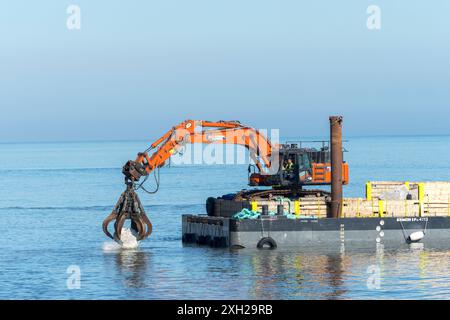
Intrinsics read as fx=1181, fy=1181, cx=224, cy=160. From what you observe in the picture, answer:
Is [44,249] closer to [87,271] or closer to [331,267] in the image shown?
[87,271]

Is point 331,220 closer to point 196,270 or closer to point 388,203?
point 388,203

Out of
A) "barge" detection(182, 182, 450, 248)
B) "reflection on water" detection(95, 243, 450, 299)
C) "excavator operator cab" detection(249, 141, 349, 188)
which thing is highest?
"excavator operator cab" detection(249, 141, 349, 188)

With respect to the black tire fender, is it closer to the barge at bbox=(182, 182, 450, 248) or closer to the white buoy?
the barge at bbox=(182, 182, 450, 248)

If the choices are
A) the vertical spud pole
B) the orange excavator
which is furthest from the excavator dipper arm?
the vertical spud pole

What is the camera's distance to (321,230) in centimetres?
6569

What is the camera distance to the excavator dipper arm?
65.8m

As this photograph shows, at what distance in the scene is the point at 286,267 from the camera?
60.4 m

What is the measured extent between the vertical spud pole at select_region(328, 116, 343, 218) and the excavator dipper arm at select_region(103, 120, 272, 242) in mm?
5726

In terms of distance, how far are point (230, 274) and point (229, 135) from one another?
15.1 metres

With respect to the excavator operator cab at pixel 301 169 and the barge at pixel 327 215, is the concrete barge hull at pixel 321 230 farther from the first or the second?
the excavator operator cab at pixel 301 169

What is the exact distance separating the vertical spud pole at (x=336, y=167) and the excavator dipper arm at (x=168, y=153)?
18.8 ft

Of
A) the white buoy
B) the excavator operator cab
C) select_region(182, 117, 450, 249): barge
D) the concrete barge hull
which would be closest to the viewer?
the concrete barge hull

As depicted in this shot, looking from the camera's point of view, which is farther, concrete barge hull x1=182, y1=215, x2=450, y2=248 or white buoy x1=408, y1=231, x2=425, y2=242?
white buoy x1=408, y1=231, x2=425, y2=242
